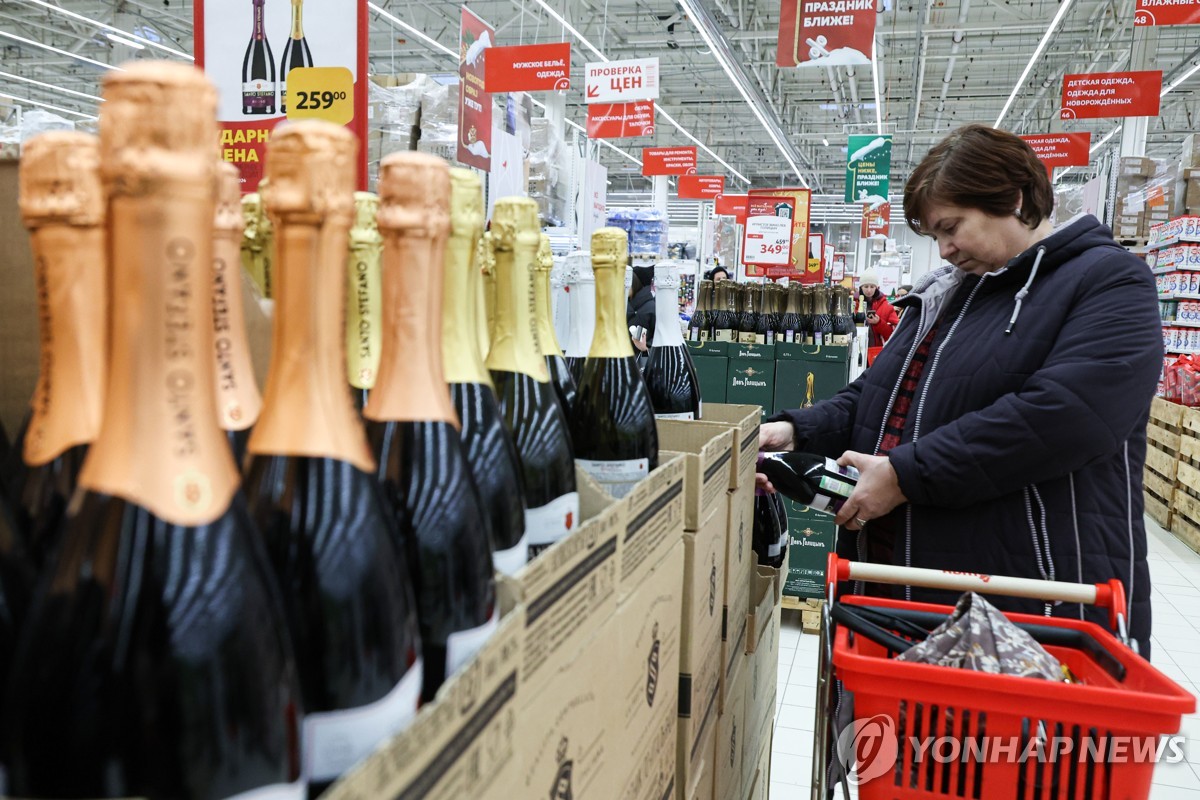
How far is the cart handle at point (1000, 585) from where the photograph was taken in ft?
3.98

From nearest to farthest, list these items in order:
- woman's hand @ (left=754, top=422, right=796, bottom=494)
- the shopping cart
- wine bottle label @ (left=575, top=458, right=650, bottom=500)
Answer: the shopping cart < wine bottle label @ (left=575, top=458, right=650, bottom=500) < woman's hand @ (left=754, top=422, right=796, bottom=494)

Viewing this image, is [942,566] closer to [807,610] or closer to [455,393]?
[455,393]

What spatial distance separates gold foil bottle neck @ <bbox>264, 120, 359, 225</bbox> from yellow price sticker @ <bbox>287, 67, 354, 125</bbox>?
3.66 ft

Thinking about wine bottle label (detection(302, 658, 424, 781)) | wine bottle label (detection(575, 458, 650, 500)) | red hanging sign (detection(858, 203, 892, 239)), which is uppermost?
red hanging sign (detection(858, 203, 892, 239))

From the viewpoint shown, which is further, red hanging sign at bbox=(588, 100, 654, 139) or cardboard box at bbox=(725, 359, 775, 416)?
red hanging sign at bbox=(588, 100, 654, 139)

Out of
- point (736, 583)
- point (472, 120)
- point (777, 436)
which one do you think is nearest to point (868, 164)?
point (472, 120)

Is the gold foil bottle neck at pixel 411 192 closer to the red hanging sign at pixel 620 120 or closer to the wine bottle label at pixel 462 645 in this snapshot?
the wine bottle label at pixel 462 645

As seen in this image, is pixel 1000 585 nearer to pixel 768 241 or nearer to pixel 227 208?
pixel 227 208

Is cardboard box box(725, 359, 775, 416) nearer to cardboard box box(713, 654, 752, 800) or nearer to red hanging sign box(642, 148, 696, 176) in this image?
cardboard box box(713, 654, 752, 800)

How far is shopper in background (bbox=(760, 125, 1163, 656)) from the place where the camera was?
142 centimetres

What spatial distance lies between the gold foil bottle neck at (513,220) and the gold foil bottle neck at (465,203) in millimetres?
127

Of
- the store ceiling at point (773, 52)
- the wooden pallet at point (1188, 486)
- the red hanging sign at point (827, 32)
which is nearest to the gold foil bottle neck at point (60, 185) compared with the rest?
the red hanging sign at point (827, 32)

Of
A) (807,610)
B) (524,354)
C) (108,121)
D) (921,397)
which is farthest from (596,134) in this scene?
(108,121)

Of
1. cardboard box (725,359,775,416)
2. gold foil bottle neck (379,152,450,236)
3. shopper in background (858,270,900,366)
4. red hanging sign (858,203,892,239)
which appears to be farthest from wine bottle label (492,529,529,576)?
red hanging sign (858,203,892,239)
